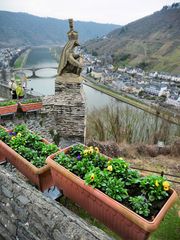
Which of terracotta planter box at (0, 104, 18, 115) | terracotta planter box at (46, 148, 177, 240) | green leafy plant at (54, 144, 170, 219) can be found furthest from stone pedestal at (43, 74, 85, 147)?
terracotta planter box at (46, 148, 177, 240)

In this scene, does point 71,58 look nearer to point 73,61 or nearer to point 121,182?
point 73,61

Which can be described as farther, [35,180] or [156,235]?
[156,235]

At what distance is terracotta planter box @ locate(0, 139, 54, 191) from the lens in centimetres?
236

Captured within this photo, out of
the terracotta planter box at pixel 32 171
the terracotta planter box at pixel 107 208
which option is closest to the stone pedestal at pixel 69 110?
the terracotta planter box at pixel 32 171

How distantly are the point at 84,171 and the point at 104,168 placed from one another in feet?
0.78

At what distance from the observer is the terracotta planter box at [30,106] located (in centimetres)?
507

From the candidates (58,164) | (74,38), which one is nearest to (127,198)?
(58,164)

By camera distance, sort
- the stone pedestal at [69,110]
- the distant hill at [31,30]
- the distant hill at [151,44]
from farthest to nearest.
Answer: the distant hill at [31,30] → the distant hill at [151,44] → the stone pedestal at [69,110]

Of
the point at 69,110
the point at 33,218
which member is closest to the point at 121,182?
the point at 33,218

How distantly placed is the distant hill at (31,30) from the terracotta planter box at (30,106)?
13297 centimetres

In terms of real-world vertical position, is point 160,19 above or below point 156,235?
above

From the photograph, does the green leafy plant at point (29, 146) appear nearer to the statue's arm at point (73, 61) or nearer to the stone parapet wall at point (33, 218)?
the stone parapet wall at point (33, 218)

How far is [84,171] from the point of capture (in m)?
2.21

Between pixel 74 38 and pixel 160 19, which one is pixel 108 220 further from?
pixel 160 19
